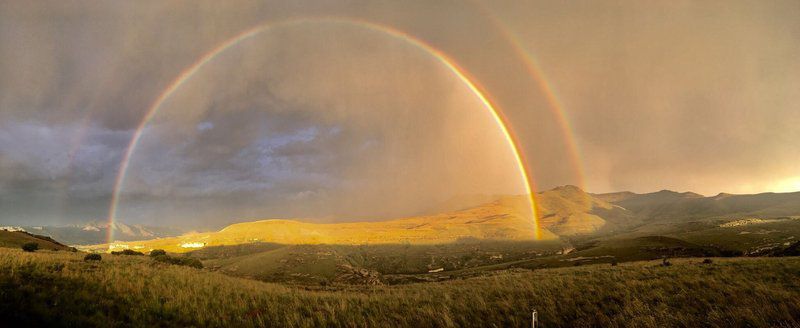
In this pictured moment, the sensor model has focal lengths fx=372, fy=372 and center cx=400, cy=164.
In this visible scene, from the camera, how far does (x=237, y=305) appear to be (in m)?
13.3

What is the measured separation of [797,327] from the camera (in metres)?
7.21

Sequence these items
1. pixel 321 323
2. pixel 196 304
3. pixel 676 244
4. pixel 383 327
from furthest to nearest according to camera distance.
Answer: pixel 676 244
pixel 196 304
pixel 321 323
pixel 383 327

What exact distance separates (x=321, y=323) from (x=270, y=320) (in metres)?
1.74

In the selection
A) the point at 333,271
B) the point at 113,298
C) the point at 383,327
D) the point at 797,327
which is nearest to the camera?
the point at 797,327

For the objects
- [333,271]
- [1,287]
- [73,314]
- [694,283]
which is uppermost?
[1,287]

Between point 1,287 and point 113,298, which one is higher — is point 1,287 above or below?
above

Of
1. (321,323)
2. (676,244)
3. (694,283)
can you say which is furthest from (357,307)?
(676,244)

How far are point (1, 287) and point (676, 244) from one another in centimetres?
10434

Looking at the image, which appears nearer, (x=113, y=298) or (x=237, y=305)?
(x=113, y=298)

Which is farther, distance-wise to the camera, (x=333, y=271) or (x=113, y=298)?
(x=333, y=271)

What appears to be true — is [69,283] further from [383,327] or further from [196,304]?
[383,327]

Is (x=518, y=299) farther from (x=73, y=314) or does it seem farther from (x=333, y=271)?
(x=333, y=271)

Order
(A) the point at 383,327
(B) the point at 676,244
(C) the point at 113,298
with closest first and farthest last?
(A) the point at 383,327, (C) the point at 113,298, (B) the point at 676,244

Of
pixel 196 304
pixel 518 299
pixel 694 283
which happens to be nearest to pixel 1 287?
pixel 196 304
